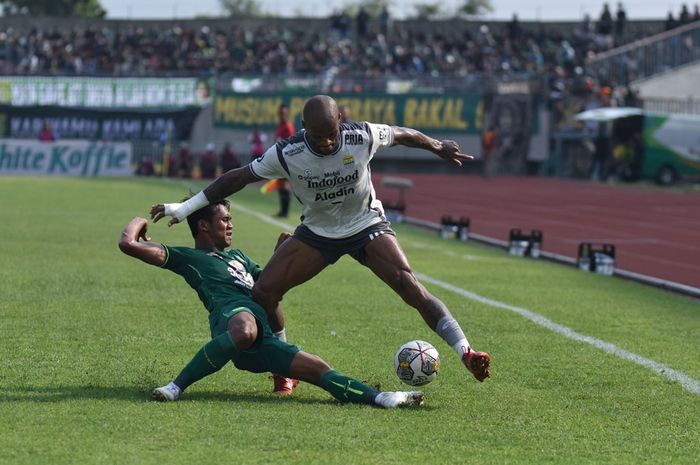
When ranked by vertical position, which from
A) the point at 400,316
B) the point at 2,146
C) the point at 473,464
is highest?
Answer: the point at 473,464

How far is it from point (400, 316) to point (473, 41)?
53.1 metres

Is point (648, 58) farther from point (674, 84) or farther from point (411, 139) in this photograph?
point (411, 139)

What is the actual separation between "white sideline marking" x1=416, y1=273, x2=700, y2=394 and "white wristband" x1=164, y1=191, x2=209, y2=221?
3.53 m

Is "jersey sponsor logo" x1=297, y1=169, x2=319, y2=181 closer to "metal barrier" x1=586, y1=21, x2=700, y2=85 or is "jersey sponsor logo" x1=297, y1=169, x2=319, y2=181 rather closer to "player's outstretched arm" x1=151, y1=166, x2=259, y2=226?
"player's outstretched arm" x1=151, y1=166, x2=259, y2=226

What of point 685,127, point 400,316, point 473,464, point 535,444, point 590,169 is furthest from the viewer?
point 590,169

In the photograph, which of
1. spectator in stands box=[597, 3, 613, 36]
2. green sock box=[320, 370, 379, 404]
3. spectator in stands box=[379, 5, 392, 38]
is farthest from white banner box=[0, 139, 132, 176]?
green sock box=[320, 370, 379, 404]

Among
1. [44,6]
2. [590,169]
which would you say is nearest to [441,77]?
[590,169]

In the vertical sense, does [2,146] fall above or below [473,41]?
below

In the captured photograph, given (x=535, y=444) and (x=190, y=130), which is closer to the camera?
(x=535, y=444)

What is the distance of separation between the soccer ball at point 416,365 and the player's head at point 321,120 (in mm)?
1432

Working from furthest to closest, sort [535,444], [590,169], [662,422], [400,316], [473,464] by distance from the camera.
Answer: [590,169] < [400,316] < [662,422] < [535,444] < [473,464]

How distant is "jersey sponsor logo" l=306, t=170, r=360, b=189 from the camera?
822 cm

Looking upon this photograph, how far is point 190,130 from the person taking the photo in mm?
51375

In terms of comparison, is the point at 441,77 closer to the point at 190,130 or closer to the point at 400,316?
the point at 190,130
